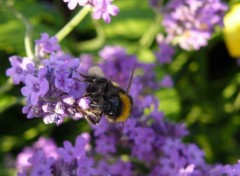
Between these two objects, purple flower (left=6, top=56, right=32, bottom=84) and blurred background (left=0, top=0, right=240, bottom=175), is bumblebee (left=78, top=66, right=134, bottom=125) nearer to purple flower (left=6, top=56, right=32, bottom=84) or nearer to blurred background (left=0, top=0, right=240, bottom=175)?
purple flower (left=6, top=56, right=32, bottom=84)

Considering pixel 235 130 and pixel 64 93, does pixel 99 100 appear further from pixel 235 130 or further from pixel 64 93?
pixel 235 130

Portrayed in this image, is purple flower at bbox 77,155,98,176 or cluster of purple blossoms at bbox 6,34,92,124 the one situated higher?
cluster of purple blossoms at bbox 6,34,92,124

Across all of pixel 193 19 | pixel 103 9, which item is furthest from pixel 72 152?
pixel 193 19

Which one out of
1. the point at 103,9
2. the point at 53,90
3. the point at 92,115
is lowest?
the point at 92,115

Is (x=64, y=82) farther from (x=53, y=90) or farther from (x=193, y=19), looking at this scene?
(x=193, y=19)

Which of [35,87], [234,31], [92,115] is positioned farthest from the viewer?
[234,31]

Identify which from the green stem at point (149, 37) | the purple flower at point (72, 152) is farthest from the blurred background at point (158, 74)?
the purple flower at point (72, 152)

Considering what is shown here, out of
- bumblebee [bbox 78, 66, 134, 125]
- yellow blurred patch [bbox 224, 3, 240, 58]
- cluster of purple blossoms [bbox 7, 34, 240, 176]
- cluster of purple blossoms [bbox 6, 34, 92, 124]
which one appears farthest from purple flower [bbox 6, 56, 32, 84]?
yellow blurred patch [bbox 224, 3, 240, 58]
